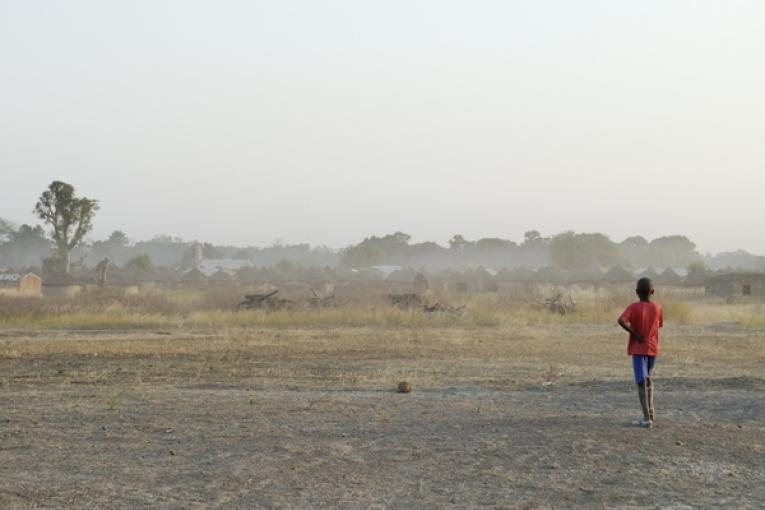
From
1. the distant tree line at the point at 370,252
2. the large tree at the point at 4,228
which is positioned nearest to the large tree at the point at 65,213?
the distant tree line at the point at 370,252

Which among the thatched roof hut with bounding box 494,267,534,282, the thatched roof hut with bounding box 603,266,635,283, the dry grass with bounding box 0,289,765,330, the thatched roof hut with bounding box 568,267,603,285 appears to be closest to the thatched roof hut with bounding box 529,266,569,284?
the thatched roof hut with bounding box 568,267,603,285

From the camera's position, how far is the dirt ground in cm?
887

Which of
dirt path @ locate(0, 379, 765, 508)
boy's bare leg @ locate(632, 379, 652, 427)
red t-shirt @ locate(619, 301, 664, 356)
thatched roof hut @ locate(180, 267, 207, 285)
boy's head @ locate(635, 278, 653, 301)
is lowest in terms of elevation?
dirt path @ locate(0, 379, 765, 508)

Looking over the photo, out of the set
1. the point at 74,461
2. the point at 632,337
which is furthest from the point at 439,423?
the point at 74,461

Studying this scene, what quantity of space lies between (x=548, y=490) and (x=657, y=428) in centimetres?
312

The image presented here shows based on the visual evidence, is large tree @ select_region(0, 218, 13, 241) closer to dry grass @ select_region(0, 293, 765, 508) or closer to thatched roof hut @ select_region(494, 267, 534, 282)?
thatched roof hut @ select_region(494, 267, 534, 282)

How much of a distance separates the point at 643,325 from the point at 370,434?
10.7 feet

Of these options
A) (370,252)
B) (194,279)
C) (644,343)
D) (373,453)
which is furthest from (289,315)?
(370,252)

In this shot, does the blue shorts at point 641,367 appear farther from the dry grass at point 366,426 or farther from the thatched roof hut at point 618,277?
the thatched roof hut at point 618,277

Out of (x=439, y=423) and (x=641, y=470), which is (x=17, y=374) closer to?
(x=439, y=423)

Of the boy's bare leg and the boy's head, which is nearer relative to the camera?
the boy's bare leg

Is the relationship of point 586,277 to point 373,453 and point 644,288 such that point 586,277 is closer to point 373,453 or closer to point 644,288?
point 644,288

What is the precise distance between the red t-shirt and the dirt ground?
88 cm

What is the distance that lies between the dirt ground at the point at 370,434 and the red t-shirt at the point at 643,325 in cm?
88
